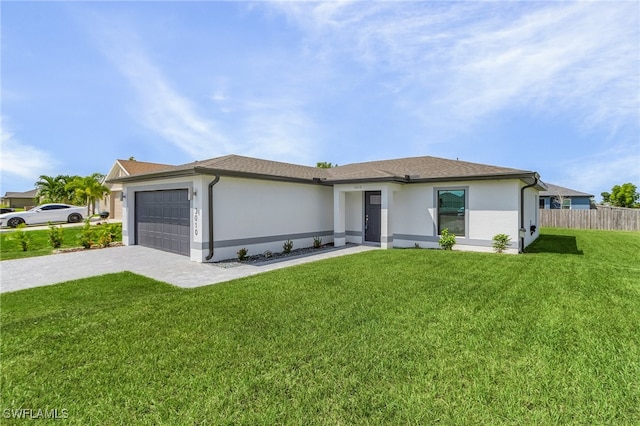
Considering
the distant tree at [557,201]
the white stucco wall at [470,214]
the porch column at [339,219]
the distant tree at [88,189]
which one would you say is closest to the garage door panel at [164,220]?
the porch column at [339,219]

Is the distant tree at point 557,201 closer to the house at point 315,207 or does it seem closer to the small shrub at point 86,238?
the house at point 315,207

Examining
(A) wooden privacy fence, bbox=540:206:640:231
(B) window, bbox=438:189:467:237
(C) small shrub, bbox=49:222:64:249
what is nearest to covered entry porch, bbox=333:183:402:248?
(B) window, bbox=438:189:467:237

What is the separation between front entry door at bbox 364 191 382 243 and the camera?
42.8ft

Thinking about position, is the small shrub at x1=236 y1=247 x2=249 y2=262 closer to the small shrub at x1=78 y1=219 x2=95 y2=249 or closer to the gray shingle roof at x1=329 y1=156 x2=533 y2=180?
the gray shingle roof at x1=329 y1=156 x2=533 y2=180

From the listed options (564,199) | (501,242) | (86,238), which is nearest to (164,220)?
(86,238)

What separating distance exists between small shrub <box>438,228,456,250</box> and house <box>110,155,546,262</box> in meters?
0.27

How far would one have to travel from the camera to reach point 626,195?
39.5m

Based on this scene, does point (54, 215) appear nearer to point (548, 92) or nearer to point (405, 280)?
point (405, 280)

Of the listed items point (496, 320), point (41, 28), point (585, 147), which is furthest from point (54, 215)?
point (585, 147)

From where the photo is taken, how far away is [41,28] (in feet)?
25.1

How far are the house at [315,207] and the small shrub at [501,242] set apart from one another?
162 mm

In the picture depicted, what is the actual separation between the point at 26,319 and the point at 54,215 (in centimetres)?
2330

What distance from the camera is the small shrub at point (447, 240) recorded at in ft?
37.4

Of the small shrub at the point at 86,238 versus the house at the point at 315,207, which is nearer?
the house at the point at 315,207
